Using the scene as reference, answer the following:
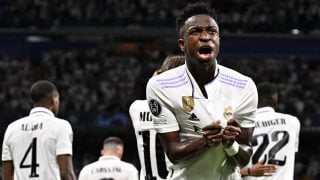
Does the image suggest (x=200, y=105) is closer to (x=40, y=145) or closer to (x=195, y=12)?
(x=195, y=12)

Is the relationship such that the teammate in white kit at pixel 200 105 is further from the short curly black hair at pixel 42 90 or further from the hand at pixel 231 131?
the short curly black hair at pixel 42 90

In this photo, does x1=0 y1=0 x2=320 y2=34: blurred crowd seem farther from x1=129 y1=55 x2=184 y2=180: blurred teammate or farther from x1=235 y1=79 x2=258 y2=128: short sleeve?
x1=235 y1=79 x2=258 y2=128: short sleeve

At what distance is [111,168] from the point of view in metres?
9.17

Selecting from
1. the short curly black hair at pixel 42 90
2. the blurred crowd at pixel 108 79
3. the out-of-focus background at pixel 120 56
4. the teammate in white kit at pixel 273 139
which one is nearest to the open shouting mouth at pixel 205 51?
the short curly black hair at pixel 42 90

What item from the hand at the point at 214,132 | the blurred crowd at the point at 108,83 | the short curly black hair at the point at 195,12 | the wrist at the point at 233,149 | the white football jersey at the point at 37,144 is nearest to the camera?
the hand at the point at 214,132

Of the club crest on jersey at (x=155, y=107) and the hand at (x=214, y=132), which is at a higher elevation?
the club crest on jersey at (x=155, y=107)

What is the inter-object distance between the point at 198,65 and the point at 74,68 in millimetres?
22972

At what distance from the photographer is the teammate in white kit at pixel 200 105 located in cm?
385

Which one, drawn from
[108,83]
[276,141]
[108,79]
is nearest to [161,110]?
[276,141]

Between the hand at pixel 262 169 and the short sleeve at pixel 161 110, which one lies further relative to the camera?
the hand at pixel 262 169

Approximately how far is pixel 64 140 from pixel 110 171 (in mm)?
2523

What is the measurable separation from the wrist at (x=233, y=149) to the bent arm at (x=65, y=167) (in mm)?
3009

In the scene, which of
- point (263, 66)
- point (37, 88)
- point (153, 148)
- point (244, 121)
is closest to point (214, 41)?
point (244, 121)

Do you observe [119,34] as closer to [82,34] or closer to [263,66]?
[82,34]
